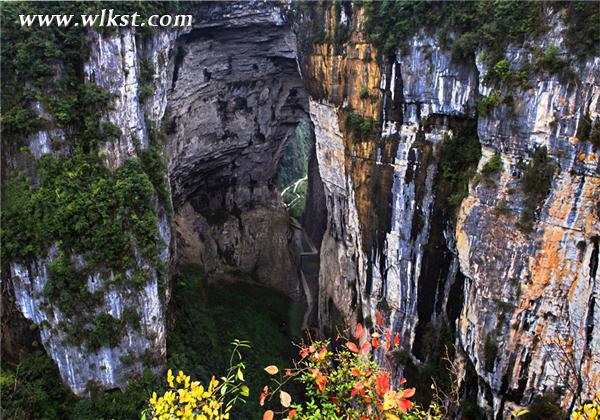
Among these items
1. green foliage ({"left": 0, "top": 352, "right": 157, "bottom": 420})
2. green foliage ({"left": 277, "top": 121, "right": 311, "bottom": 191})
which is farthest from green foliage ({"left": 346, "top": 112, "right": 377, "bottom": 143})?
green foliage ({"left": 277, "top": 121, "right": 311, "bottom": 191})

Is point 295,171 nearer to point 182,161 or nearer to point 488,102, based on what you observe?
point 182,161

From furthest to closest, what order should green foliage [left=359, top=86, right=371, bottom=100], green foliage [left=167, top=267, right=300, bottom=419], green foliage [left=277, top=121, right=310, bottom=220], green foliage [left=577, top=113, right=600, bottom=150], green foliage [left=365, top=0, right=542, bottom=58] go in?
1. green foliage [left=277, top=121, right=310, bottom=220]
2. green foliage [left=167, top=267, right=300, bottom=419]
3. green foliage [left=359, top=86, right=371, bottom=100]
4. green foliage [left=365, top=0, right=542, bottom=58]
5. green foliage [left=577, top=113, right=600, bottom=150]

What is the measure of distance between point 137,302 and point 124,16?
25.7 ft

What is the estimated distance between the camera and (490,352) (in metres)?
11.1

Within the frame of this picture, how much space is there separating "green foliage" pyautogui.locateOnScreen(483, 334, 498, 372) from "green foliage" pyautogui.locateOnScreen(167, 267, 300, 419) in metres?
7.73

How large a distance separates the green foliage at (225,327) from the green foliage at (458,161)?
9180mm

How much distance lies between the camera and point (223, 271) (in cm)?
2278

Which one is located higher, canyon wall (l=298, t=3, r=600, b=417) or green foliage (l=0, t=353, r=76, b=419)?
canyon wall (l=298, t=3, r=600, b=417)

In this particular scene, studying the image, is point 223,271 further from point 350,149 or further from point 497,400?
point 497,400

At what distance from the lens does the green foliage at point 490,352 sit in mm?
11000

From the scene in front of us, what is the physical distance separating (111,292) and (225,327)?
6.74m

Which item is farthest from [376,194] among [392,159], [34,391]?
[34,391]

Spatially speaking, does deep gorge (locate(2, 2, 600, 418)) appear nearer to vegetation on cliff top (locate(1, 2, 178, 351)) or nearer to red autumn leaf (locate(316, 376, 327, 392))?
vegetation on cliff top (locate(1, 2, 178, 351))

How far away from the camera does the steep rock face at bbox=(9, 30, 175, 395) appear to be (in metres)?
12.8
